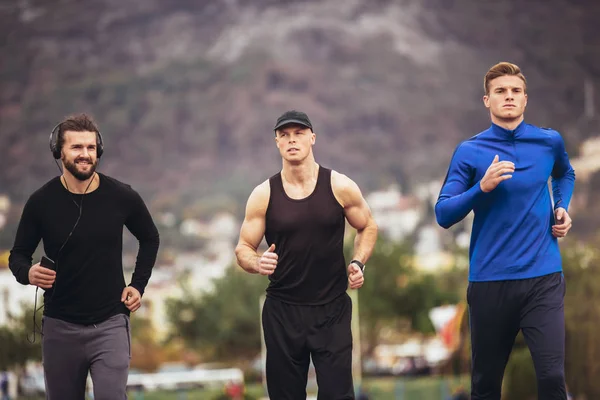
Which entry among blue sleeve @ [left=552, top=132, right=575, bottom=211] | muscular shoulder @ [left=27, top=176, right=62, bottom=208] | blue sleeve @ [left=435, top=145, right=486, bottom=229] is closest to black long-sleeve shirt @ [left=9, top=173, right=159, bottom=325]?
muscular shoulder @ [left=27, top=176, right=62, bottom=208]

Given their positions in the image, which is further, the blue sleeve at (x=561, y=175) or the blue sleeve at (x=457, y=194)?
the blue sleeve at (x=561, y=175)

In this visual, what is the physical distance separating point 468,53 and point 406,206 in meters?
38.5

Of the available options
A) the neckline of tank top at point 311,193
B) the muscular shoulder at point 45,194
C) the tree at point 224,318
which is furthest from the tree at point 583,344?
the tree at point 224,318

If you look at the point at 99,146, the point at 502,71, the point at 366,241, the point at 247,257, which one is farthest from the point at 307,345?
the point at 502,71

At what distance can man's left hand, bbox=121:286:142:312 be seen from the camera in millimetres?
8180

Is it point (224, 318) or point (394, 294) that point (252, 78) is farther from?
point (394, 294)

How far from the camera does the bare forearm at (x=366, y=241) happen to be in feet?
28.5

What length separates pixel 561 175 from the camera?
8.38 metres

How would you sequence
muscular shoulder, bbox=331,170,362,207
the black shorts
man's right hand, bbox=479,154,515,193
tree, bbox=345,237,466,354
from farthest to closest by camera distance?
tree, bbox=345,237,466,354
muscular shoulder, bbox=331,170,362,207
the black shorts
man's right hand, bbox=479,154,515,193

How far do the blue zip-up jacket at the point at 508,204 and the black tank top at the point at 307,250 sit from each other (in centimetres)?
95

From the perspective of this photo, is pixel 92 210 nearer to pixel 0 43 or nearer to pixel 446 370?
pixel 446 370

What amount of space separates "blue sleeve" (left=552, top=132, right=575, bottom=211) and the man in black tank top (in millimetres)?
1578

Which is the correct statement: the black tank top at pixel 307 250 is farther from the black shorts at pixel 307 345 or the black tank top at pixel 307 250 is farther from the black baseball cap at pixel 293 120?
the black baseball cap at pixel 293 120

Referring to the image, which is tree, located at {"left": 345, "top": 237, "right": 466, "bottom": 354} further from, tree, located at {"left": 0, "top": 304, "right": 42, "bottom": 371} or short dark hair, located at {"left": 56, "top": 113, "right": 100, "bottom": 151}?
short dark hair, located at {"left": 56, "top": 113, "right": 100, "bottom": 151}
